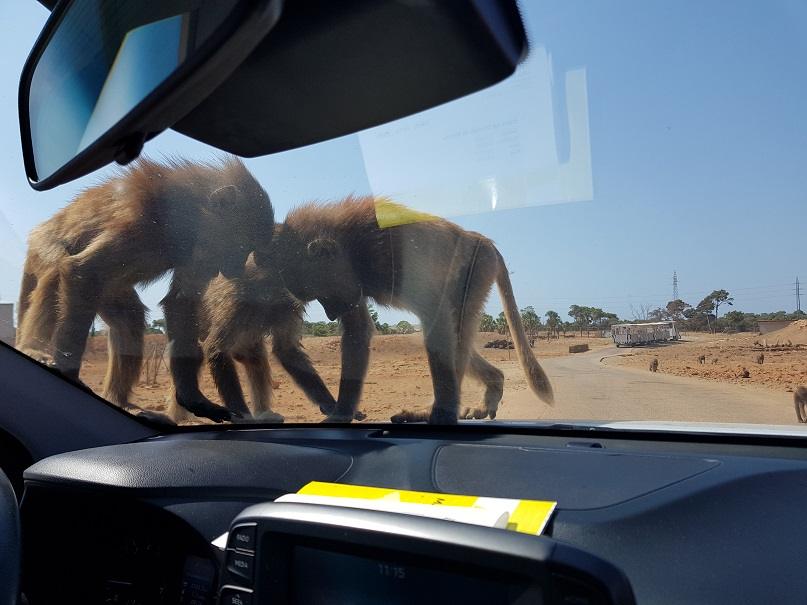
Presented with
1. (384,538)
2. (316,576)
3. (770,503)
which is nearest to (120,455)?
(316,576)

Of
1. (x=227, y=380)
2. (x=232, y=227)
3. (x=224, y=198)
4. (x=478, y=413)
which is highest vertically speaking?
(x=224, y=198)

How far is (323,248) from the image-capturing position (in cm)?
469

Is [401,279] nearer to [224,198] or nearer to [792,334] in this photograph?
[224,198]

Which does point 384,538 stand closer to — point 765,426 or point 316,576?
point 316,576

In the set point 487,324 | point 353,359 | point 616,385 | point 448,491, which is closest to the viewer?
point 448,491

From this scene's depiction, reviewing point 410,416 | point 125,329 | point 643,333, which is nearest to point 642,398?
point 643,333

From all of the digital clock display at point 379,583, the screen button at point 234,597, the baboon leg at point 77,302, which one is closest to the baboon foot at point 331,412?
the baboon leg at point 77,302

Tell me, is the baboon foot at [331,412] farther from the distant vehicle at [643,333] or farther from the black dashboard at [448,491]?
the distant vehicle at [643,333]

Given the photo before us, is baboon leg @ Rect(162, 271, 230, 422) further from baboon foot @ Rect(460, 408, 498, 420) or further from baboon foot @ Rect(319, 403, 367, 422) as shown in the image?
baboon foot @ Rect(460, 408, 498, 420)

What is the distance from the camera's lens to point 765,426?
2189 mm

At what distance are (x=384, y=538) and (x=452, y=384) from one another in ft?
8.42

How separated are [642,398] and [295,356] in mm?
2382

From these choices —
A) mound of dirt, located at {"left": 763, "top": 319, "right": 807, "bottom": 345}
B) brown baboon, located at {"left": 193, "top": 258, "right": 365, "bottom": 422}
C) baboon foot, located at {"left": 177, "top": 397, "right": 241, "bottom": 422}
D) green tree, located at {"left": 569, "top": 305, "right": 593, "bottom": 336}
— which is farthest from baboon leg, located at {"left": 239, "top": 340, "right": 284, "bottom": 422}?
mound of dirt, located at {"left": 763, "top": 319, "right": 807, "bottom": 345}

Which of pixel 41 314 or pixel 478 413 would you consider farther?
pixel 41 314
